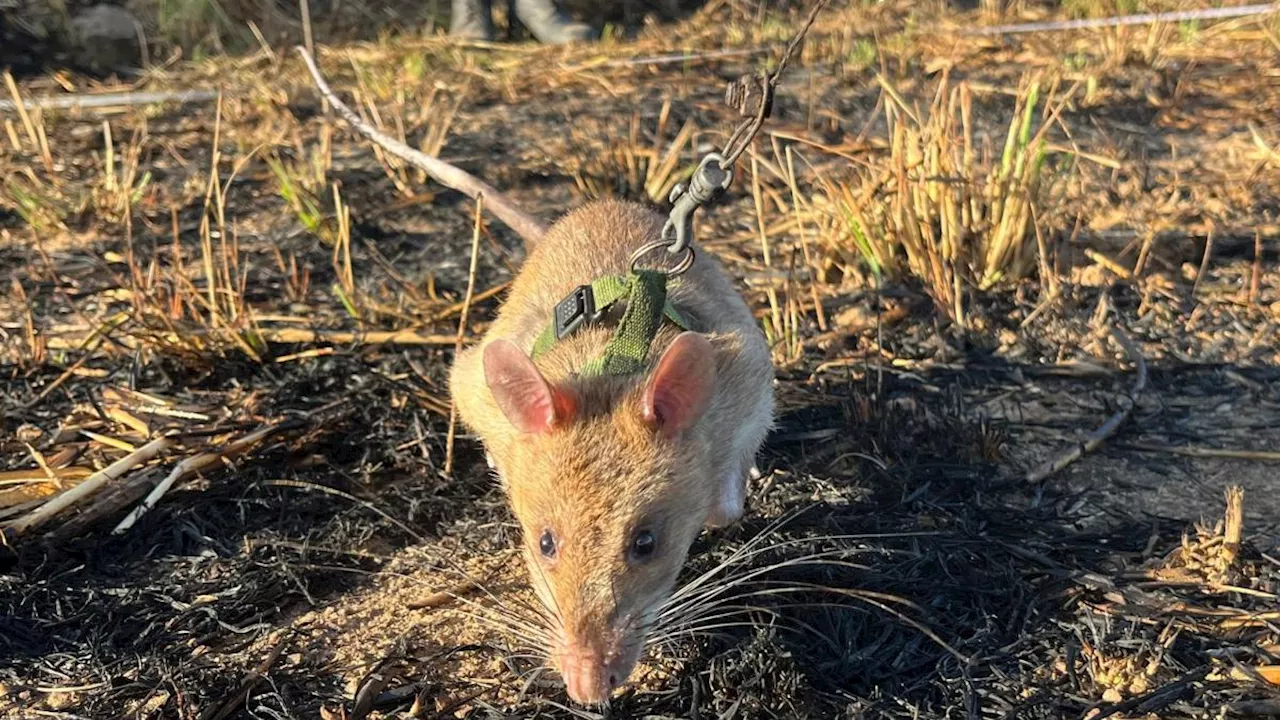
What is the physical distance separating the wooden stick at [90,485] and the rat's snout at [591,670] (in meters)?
1.62

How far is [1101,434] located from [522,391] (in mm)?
1916

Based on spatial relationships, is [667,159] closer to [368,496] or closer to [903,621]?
[368,496]

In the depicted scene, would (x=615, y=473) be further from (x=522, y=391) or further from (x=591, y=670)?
(x=591, y=670)

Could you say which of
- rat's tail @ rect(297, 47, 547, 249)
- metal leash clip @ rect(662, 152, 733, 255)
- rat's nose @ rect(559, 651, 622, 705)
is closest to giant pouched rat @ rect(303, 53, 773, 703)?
rat's nose @ rect(559, 651, 622, 705)

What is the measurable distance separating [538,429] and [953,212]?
217 cm

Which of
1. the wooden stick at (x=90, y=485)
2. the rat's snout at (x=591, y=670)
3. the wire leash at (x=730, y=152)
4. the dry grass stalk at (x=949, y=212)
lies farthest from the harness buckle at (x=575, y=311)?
the dry grass stalk at (x=949, y=212)

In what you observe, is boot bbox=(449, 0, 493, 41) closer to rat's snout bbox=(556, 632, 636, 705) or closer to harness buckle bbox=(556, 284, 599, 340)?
harness buckle bbox=(556, 284, 599, 340)

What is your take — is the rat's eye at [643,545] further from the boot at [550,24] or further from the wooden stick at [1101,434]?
the boot at [550,24]

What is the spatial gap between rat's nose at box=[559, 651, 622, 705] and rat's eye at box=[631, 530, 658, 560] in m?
0.24

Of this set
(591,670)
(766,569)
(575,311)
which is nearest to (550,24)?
(575,311)

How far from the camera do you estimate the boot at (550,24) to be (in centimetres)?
749

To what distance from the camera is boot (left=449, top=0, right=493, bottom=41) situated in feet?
24.5

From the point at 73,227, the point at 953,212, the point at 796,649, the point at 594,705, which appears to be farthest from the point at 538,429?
the point at 73,227

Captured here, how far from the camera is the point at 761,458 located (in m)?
3.22
